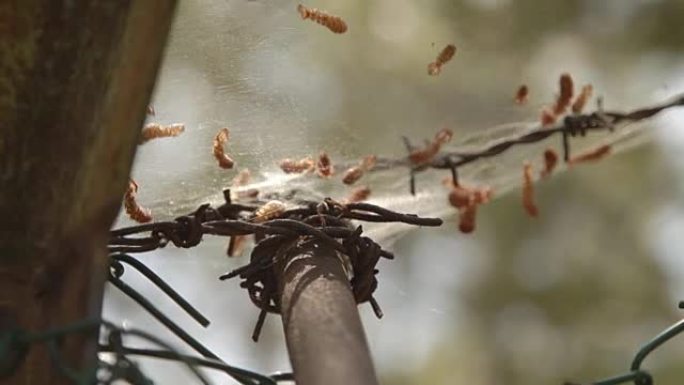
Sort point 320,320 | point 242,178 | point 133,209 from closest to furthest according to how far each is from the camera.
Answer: point 320,320
point 133,209
point 242,178

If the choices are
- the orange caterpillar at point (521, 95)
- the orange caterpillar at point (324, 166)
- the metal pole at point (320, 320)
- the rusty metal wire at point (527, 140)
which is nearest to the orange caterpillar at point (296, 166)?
the orange caterpillar at point (324, 166)

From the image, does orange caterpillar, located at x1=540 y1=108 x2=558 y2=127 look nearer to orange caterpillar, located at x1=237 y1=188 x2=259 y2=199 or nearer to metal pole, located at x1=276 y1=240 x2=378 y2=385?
orange caterpillar, located at x1=237 y1=188 x2=259 y2=199

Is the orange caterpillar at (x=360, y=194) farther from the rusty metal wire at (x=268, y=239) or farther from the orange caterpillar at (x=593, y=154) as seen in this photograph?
the orange caterpillar at (x=593, y=154)

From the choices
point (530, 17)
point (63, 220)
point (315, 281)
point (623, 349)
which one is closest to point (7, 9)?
point (63, 220)

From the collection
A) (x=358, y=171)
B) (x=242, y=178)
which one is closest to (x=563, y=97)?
(x=358, y=171)

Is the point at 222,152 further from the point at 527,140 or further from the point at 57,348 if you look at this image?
the point at 57,348
